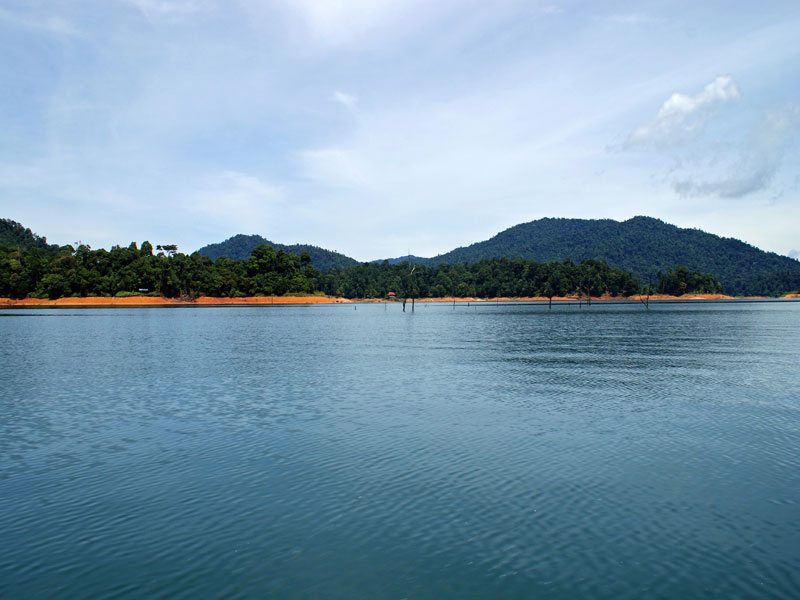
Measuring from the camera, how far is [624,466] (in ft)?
59.0

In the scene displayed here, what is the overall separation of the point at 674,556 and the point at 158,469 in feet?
49.0

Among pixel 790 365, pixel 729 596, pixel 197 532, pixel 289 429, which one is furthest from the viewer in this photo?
pixel 790 365

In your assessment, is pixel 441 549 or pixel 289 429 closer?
pixel 441 549

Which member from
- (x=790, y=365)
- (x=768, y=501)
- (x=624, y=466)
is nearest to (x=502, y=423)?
(x=624, y=466)

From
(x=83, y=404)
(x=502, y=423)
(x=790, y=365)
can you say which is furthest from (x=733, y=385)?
(x=83, y=404)

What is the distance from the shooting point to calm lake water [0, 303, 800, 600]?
434 inches

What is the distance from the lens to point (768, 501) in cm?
1487

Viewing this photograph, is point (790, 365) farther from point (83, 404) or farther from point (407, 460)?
point (83, 404)

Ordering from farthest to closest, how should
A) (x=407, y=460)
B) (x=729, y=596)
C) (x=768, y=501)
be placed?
(x=407, y=460) → (x=768, y=501) → (x=729, y=596)

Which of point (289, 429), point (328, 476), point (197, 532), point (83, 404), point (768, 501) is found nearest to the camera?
point (197, 532)

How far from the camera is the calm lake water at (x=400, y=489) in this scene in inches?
434

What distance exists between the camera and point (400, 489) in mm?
15844

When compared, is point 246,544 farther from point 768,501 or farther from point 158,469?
point 768,501

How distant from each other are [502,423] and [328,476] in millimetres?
9648
